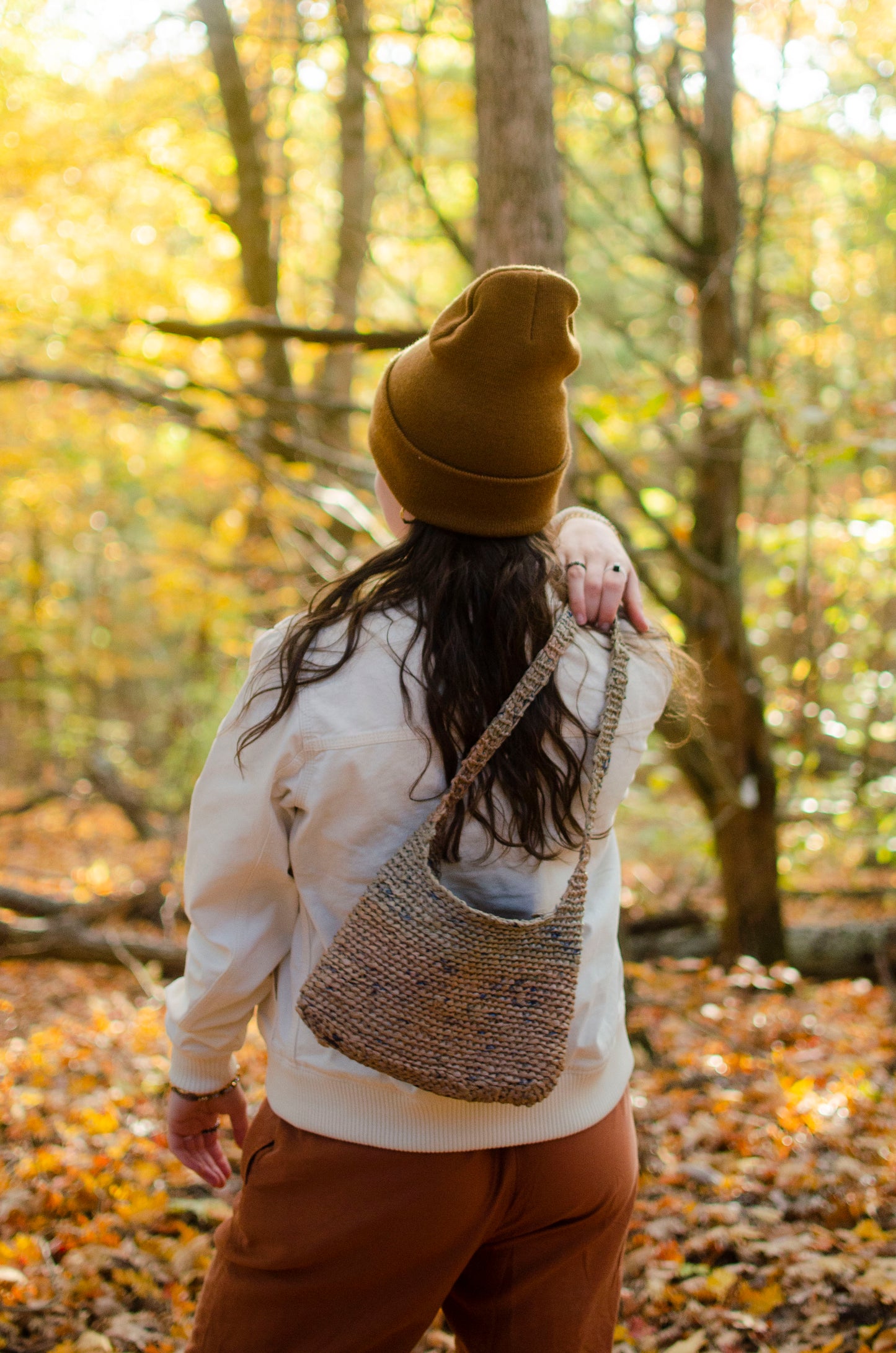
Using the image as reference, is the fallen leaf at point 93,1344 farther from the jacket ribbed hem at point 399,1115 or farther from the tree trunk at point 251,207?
the tree trunk at point 251,207

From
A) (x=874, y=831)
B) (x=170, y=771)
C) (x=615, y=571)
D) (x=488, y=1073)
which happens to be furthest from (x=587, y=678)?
(x=170, y=771)

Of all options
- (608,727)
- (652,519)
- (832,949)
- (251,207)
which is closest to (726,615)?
(652,519)

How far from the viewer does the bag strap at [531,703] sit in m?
1.22

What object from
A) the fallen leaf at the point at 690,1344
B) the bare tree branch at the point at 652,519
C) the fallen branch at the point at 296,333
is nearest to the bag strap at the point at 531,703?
the fallen leaf at the point at 690,1344

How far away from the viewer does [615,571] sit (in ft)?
4.79

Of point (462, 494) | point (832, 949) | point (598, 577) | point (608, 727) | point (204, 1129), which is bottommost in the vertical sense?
point (832, 949)

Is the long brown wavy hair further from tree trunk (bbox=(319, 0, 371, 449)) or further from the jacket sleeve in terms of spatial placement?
tree trunk (bbox=(319, 0, 371, 449))

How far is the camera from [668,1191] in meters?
2.98

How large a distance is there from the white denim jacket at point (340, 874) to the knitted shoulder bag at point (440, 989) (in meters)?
0.10

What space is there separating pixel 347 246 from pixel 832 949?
5634 mm

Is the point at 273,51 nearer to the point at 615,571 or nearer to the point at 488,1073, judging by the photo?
the point at 615,571

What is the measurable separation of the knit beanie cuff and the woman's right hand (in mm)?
935

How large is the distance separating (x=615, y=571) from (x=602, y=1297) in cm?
106

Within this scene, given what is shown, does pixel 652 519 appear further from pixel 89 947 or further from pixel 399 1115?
pixel 89 947
